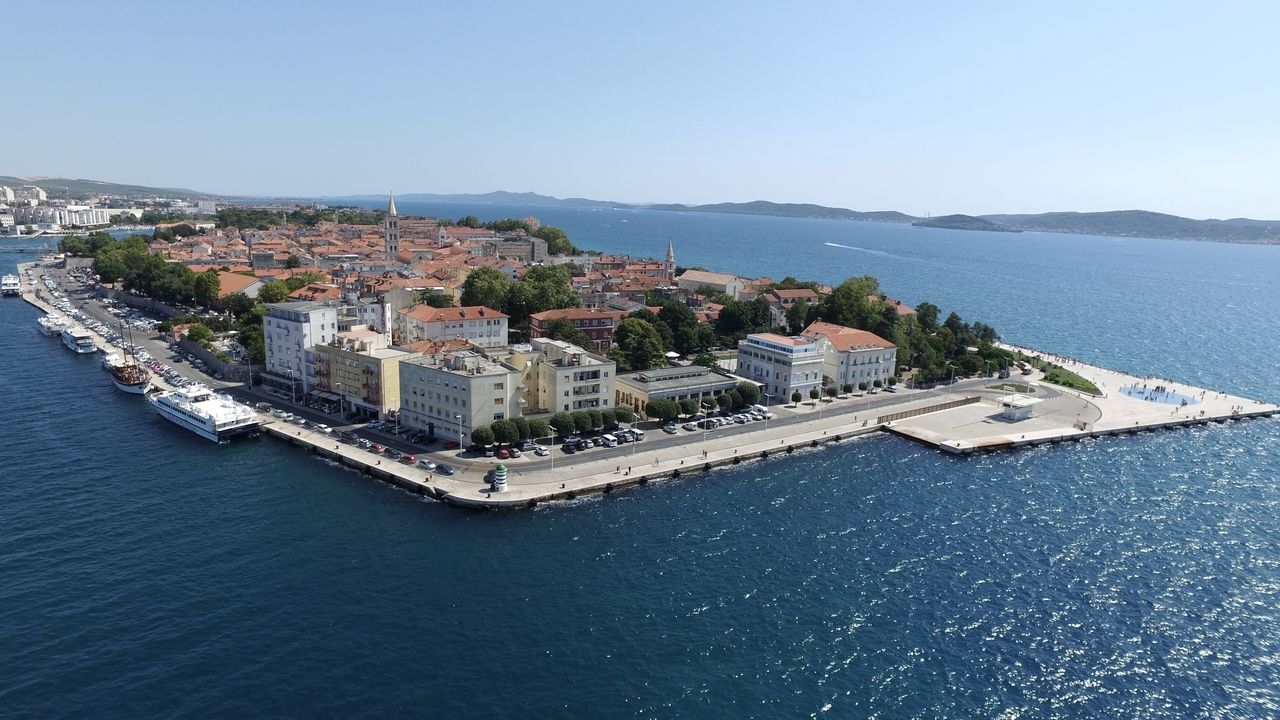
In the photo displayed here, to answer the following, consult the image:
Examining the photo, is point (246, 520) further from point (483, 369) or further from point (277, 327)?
point (277, 327)

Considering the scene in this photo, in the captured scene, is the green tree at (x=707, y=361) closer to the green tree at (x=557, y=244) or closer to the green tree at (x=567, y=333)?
the green tree at (x=567, y=333)

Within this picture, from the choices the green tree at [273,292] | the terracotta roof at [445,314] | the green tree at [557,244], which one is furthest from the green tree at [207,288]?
the green tree at [557,244]

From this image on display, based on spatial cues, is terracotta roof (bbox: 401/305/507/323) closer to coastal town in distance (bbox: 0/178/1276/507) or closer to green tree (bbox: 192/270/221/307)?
coastal town in distance (bbox: 0/178/1276/507)

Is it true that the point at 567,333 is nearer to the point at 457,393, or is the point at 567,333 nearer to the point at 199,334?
the point at 457,393

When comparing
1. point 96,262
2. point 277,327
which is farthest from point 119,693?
point 96,262

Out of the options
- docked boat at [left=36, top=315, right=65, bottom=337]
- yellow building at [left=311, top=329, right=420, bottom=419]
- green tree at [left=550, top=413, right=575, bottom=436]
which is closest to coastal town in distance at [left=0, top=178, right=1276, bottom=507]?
green tree at [left=550, top=413, right=575, bottom=436]

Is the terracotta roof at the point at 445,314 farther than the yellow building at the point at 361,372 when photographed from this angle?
Yes
